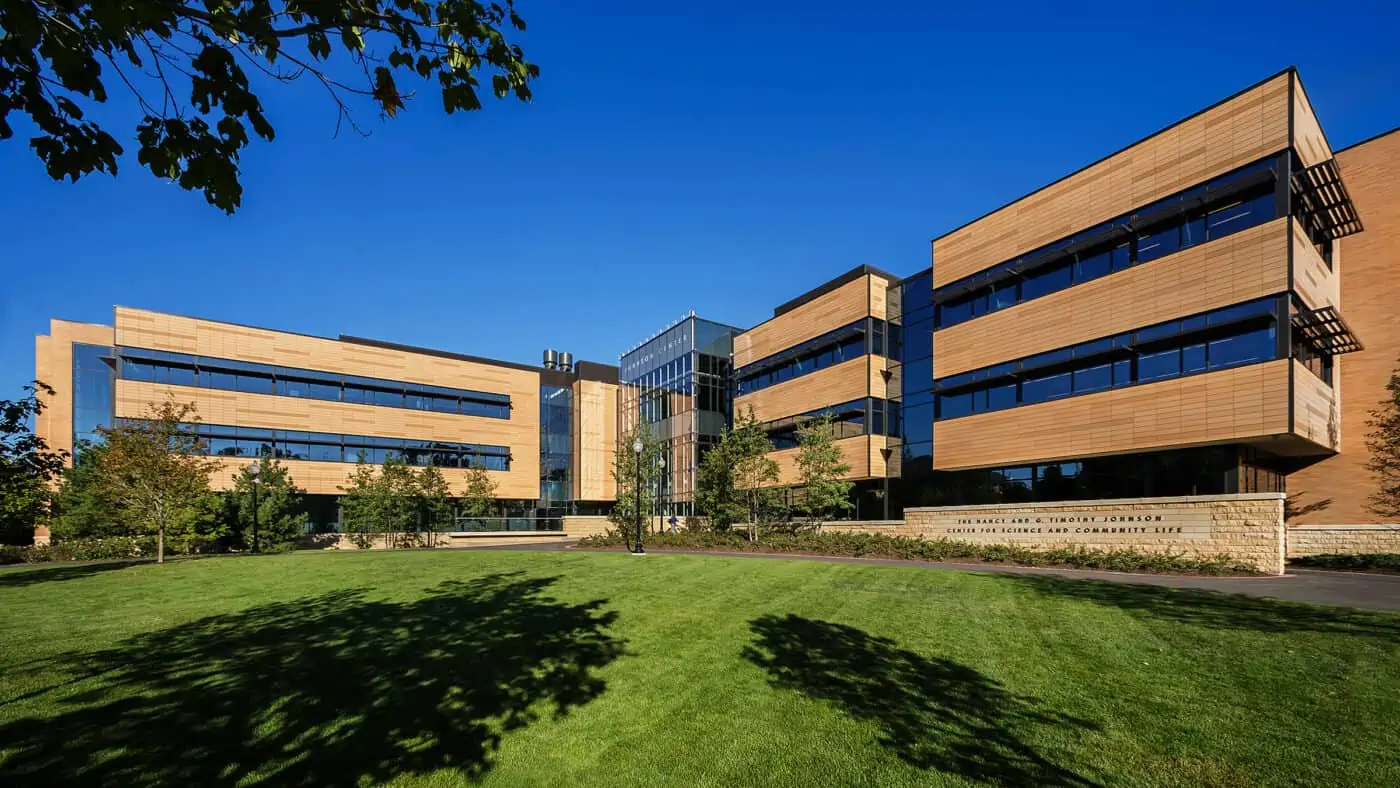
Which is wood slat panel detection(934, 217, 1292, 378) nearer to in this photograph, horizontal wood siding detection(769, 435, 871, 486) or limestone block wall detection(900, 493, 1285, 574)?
horizontal wood siding detection(769, 435, 871, 486)

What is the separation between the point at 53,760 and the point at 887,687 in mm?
7516

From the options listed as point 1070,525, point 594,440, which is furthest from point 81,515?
point 1070,525

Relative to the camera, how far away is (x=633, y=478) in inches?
1510

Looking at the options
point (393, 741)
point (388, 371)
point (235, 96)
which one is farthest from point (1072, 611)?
point (388, 371)

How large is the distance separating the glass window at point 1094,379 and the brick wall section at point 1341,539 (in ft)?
29.2

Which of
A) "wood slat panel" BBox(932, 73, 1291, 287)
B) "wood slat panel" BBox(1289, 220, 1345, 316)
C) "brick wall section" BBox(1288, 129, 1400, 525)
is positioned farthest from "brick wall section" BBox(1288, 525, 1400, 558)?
"wood slat panel" BBox(932, 73, 1291, 287)

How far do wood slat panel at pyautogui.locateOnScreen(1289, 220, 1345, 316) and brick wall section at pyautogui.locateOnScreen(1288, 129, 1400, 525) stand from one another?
126 cm

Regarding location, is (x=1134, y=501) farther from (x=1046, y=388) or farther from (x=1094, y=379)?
(x=1046, y=388)

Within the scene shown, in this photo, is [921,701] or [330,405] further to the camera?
[330,405]

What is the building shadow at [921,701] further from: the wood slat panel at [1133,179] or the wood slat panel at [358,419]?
the wood slat panel at [358,419]

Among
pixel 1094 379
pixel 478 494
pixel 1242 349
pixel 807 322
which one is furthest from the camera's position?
pixel 478 494

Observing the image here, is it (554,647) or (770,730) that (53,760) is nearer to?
(554,647)

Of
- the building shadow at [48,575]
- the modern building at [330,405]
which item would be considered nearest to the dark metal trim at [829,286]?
the modern building at [330,405]

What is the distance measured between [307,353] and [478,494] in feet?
54.0
